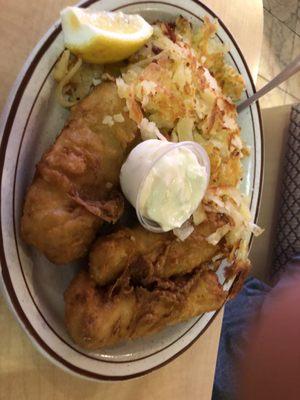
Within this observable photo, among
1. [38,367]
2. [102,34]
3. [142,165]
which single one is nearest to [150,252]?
[142,165]

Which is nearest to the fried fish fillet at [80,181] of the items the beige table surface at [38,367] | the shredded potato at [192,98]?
the shredded potato at [192,98]

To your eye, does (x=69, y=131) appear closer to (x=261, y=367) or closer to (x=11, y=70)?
(x=11, y=70)

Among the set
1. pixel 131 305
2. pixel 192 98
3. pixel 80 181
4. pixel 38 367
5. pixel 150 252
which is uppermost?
pixel 192 98

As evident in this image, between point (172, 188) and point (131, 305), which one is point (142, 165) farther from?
point (131, 305)

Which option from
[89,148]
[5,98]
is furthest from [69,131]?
[5,98]

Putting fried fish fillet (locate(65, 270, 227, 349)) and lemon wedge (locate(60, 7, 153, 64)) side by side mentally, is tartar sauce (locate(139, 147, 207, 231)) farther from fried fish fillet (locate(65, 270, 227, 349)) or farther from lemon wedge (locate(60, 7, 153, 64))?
lemon wedge (locate(60, 7, 153, 64))

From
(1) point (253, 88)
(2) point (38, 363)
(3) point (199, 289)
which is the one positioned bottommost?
(2) point (38, 363)
